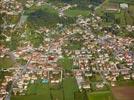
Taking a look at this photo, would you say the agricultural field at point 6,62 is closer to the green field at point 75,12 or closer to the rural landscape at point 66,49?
the rural landscape at point 66,49

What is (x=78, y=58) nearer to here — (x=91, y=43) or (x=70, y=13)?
(x=91, y=43)

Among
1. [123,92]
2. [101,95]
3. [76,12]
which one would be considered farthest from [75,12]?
[101,95]

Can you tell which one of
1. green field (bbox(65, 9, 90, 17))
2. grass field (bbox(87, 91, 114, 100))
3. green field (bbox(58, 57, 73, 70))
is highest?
green field (bbox(65, 9, 90, 17))

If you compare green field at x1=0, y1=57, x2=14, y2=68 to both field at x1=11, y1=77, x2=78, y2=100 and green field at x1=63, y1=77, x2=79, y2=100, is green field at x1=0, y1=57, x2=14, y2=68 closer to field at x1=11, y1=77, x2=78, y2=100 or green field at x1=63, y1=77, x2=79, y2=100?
field at x1=11, y1=77, x2=78, y2=100

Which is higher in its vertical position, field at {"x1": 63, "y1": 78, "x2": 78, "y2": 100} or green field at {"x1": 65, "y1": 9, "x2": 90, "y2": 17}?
green field at {"x1": 65, "y1": 9, "x2": 90, "y2": 17}

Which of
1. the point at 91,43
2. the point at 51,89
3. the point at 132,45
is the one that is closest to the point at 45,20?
the point at 91,43

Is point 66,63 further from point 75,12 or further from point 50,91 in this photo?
point 75,12

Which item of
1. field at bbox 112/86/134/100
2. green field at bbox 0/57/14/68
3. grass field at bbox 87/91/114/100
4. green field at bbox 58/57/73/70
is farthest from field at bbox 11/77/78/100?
green field at bbox 0/57/14/68
